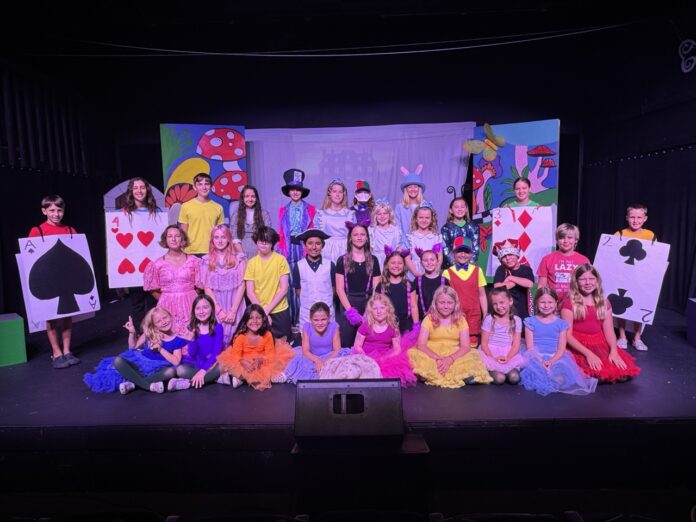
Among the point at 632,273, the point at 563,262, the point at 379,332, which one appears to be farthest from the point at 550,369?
the point at 632,273

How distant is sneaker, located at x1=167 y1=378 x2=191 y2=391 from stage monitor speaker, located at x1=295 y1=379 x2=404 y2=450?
1.67 meters

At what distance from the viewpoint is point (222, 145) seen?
20.4 feet

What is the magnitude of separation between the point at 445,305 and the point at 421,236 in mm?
965

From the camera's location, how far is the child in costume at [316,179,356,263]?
4418 millimetres

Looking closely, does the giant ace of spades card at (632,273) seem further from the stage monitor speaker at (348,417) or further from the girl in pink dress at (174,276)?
the girl in pink dress at (174,276)

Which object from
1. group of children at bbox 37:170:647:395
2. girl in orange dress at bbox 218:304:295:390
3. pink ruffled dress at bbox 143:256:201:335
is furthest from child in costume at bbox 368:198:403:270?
pink ruffled dress at bbox 143:256:201:335

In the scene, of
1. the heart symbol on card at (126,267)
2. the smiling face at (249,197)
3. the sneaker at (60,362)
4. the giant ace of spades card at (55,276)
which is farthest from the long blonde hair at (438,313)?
the sneaker at (60,362)

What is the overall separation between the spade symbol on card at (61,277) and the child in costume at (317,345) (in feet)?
6.12

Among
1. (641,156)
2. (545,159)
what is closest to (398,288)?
(545,159)

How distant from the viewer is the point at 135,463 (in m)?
2.60

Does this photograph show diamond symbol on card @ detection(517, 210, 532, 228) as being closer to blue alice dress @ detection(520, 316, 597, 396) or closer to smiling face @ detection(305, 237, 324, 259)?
blue alice dress @ detection(520, 316, 597, 396)

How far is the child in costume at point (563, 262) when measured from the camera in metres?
3.88

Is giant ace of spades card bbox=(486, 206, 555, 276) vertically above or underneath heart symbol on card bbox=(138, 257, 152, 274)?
above

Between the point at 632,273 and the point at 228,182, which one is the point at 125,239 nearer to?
the point at 228,182
